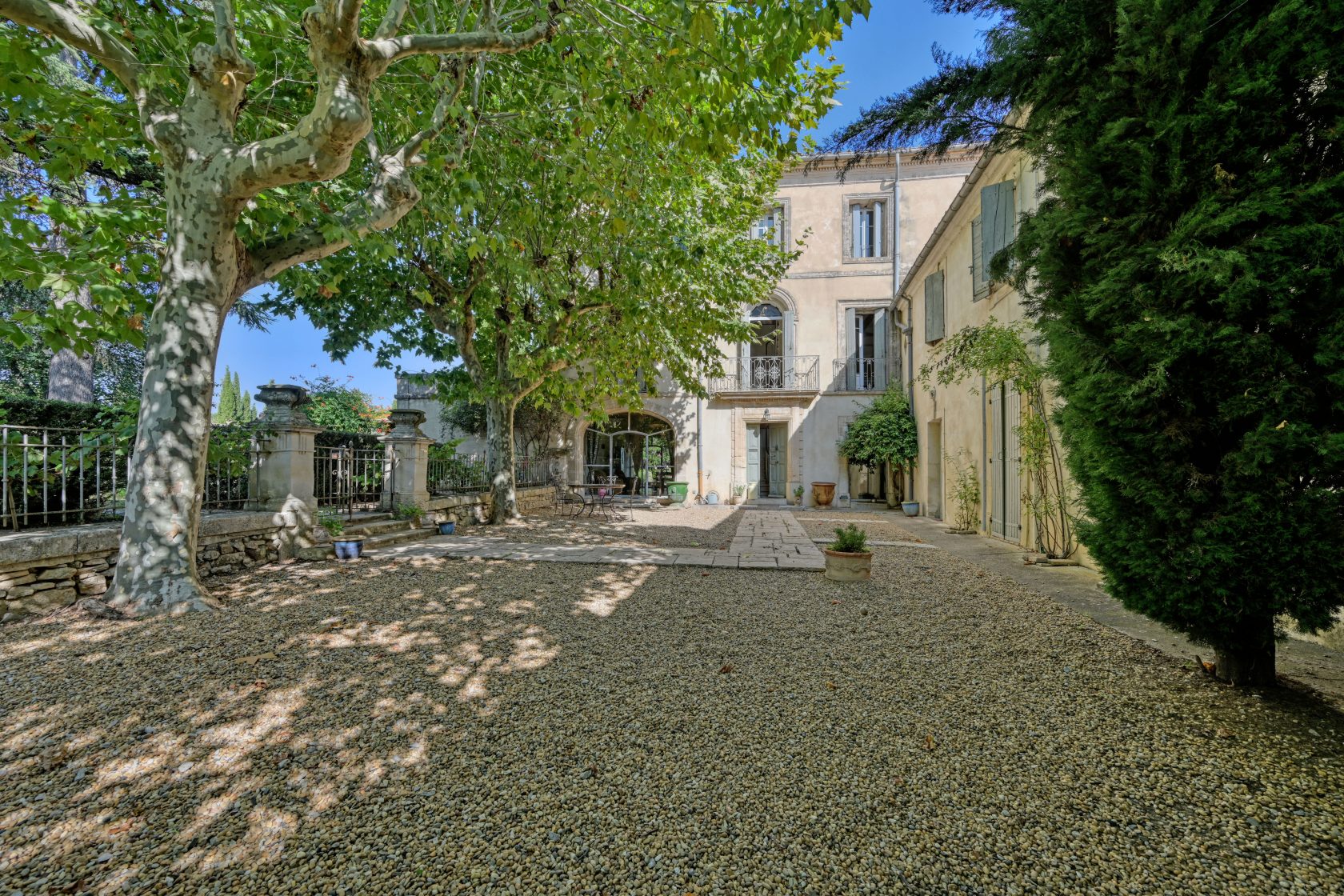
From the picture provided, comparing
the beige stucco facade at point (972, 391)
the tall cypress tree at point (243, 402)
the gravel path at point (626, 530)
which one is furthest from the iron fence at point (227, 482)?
the tall cypress tree at point (243, 402)

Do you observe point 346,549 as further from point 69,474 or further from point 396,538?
point 69,474

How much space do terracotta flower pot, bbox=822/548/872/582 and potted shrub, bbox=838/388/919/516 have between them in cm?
798

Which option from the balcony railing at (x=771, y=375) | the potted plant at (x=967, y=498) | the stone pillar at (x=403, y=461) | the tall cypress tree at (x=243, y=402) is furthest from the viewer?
the tall cypress tree at (x=243, y=402)

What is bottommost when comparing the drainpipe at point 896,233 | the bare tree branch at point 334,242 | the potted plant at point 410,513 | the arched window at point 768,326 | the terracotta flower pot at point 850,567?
the terracotta flower pot at point 850,567

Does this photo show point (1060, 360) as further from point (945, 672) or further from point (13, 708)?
point (13, 708)

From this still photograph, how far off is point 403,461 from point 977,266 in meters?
8.68

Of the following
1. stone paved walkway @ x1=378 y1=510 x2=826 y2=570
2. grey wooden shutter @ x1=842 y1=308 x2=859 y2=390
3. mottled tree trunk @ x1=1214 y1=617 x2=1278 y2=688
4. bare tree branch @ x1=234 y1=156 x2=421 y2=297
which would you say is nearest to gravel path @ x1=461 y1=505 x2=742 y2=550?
stone paved walkway @ x1=378 y1=510 x2=826 y2=570

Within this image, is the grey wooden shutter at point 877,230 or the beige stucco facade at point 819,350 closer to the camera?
the beige stucco facade at point 819,350

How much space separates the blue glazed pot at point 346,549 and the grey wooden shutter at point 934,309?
9688 mm

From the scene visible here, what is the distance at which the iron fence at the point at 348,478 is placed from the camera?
23.0ft

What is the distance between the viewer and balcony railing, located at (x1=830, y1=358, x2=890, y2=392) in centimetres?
1503

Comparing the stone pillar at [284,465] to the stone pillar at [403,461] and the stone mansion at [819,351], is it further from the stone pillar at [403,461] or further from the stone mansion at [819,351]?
the stone mansion at [819,351]

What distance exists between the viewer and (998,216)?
23.3 ft

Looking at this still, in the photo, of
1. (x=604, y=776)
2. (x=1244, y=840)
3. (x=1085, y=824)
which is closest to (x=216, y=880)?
(x=604, y=776)
